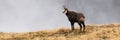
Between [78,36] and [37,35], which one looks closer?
[78,36]

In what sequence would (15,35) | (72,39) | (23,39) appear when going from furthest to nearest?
1. (15,35)
2. (23,39)
3. (72,39)

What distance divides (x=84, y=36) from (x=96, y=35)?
3.86 feet

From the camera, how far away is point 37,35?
3591cm

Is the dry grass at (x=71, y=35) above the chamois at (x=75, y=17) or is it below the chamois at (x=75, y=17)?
below

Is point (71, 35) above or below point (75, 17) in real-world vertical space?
below

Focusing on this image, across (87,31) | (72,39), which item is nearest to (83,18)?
(87,31)

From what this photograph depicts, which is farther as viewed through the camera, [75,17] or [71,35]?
[75,17]

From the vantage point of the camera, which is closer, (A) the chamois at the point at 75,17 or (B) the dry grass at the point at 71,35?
(B) the dry grass at the point at 71,35

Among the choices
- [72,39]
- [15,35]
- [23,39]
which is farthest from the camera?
[15,35]

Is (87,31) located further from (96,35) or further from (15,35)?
(15,35)

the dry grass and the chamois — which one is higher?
the chamois

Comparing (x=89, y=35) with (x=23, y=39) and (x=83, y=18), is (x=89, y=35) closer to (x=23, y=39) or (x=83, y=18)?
(x=83, y=18)

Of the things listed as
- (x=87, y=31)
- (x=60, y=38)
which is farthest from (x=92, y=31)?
(x=60, y=38)

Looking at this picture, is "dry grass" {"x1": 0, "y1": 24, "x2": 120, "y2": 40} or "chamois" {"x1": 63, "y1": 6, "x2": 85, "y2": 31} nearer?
"dry grass" {"x1": 0, "y1": 24, "x2": 120, "y2": 40}
